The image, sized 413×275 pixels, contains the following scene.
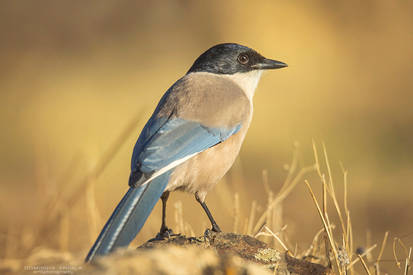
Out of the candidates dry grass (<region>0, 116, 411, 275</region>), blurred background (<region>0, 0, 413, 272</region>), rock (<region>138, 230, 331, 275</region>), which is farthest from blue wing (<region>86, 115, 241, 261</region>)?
blurred background (<region>0, 0, 413, 272</region>)

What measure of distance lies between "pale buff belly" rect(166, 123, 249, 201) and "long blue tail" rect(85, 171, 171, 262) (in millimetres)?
245

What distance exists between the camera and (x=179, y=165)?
13.1 feet

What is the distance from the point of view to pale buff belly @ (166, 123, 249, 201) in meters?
4.02

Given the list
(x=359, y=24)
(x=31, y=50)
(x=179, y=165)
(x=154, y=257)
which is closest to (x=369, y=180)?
(x=359, y=24)

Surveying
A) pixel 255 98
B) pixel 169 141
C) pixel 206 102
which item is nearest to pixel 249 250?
pixel 169 141

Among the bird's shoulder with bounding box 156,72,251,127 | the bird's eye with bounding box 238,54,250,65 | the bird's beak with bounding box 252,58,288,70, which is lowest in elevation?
the bird's shoulder with bounding box 156,72,251,127

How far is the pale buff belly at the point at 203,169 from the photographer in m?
4.02

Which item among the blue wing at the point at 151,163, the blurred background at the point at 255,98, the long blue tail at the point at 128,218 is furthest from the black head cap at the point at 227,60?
the blurred background at the point at 255,98

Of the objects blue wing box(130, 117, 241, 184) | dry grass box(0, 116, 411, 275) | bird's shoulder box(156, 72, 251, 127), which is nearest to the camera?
dry grass box(0, 116, 411, 275)

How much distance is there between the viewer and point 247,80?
505cm

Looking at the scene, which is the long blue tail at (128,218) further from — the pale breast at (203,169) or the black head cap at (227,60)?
the black head cap at (227,60)

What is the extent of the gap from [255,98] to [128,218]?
9.08m

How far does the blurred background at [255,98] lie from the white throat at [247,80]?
124 inches

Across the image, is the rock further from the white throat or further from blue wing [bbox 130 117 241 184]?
the white throat
